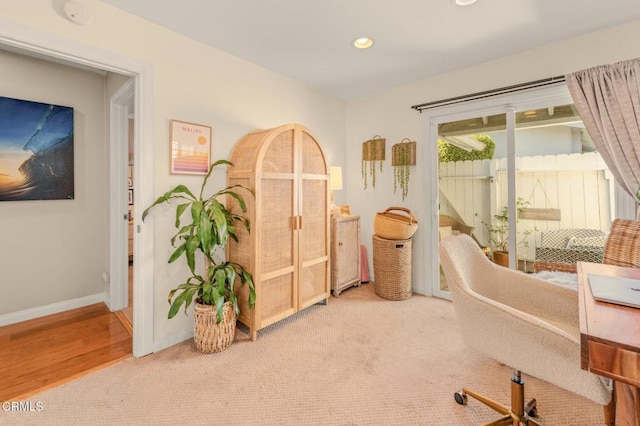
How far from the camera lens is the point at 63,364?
2051mm

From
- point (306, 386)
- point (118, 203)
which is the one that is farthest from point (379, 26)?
point (118, 203)

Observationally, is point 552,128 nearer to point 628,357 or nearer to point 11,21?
point 628,357

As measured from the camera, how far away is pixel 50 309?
2.86m

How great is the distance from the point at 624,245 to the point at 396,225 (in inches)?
67.3

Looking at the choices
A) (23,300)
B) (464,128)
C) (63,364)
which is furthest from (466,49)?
(23,300)

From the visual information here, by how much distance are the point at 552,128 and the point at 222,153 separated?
2992 mm

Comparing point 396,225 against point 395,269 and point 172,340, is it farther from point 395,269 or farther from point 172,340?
point 172,340

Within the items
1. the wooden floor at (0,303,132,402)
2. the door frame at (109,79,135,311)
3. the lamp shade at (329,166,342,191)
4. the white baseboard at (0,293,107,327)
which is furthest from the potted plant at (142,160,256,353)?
the white baseboard at (0,293,107,327)

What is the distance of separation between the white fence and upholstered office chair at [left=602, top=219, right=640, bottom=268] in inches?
22.9

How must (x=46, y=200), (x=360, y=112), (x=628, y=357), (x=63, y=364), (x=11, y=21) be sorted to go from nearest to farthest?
1. (x=628, y=357)
2. (x=11, y=21)
3. (x=63, y=364)
4. (x=46, y=200)
5. (x=360, y=112)

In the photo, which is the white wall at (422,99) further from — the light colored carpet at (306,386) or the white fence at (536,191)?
the light colored carpet at (306,386)

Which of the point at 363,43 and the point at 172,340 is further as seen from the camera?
the point at 363,43

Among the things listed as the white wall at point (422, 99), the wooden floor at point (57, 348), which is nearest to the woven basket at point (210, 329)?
the wooden floor at point (57, 348)

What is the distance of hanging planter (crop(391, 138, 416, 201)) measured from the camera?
3.41 meters
